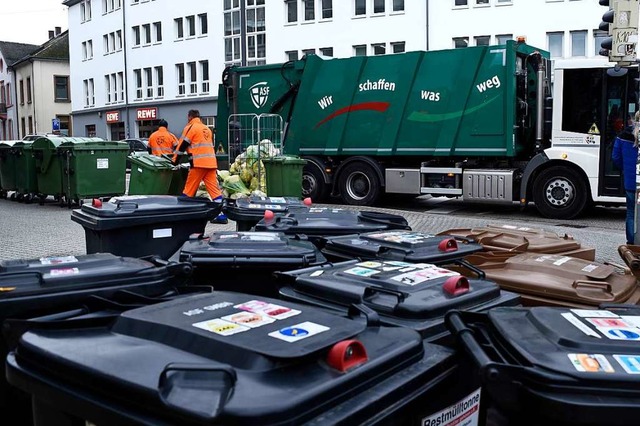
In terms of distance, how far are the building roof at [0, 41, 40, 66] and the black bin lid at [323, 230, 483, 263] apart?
62.9 m

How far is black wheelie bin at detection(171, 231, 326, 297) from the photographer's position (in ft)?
10.7

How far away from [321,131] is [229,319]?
41.0 feet

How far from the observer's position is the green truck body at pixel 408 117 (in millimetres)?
12227

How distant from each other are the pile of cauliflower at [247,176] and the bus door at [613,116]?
18.3 feet

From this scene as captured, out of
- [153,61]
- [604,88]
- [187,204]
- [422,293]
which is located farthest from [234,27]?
[422,293]

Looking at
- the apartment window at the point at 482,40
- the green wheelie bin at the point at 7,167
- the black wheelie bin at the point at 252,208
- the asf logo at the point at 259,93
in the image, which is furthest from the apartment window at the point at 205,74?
the black wheelie bin at the point at 252,208

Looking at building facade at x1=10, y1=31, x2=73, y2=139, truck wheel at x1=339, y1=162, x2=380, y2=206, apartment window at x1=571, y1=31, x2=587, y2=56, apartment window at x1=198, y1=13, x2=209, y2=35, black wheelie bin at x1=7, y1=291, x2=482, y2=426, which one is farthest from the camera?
building facade at x1=10, y1=31, x2=73, y2=139

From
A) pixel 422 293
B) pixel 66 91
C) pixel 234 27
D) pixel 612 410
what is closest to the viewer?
pixel 612 410

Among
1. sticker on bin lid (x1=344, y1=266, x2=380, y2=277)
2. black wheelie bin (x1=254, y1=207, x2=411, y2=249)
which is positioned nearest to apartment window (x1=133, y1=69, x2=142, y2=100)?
black wheelie bin (x1=254, y1=207, x2=411, y2=249)

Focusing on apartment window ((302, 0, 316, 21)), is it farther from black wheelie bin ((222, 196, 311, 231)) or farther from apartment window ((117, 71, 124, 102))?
black wheelie bin ((222, 196, 311, 231))

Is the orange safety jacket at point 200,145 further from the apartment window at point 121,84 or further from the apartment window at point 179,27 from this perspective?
the apartment window at point 121,84

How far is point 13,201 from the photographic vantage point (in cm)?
1611

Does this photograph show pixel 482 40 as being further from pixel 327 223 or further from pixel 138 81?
pixel 327 223

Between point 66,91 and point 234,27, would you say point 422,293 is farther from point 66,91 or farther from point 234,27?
point 66,91
